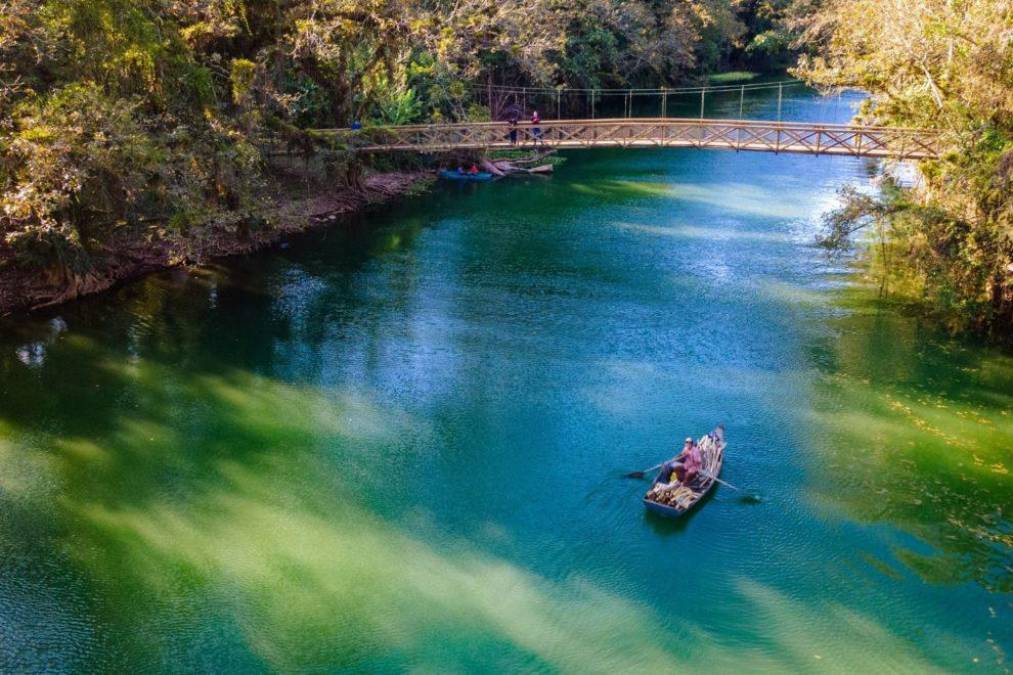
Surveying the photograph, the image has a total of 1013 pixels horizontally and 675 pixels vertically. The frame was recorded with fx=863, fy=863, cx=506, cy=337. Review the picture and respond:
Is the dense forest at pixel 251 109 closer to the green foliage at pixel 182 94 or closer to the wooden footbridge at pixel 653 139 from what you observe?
the green foliage at pixel 182 94

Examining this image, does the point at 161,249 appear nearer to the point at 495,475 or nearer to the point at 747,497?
the point at 495,475

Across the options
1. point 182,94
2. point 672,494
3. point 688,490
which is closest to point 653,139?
point 182,94

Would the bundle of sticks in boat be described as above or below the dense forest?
below

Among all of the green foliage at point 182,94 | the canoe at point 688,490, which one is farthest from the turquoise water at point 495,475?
the green foliage at point 182,94

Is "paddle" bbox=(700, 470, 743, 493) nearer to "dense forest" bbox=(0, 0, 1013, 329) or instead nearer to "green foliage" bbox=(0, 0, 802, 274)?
"dense forest" bbox=(0, 0, 1013, 329)

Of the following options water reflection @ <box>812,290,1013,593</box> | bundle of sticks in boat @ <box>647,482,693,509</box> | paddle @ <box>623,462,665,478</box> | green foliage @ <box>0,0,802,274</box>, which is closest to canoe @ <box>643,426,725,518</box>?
bundle of sticks in boat @ <box>647,482,693,509</box>

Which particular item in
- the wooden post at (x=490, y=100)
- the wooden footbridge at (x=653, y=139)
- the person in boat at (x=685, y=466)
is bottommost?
the person in boat at (x=685, y=466)

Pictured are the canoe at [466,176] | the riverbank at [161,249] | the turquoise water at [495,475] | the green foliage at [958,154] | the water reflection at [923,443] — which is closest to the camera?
the turquoise water at [495,475]

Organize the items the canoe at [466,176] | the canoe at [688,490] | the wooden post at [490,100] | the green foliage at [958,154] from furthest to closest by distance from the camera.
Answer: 1. the wooden post at [490,100]
2. the canoe at [466,176]
3. the green foliage at [958,154]
4. the canoe at [688,490]
